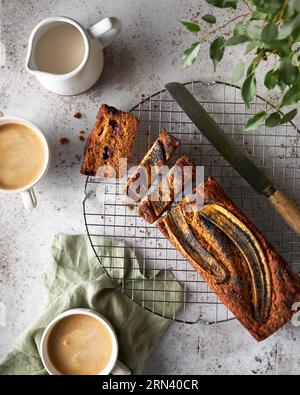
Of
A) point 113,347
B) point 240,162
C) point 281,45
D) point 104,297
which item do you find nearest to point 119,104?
point 240,162

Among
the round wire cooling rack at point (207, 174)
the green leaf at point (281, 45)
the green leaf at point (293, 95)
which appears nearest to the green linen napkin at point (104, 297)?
the round wire cooling rack at point (207, 174)

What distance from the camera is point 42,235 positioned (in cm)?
231

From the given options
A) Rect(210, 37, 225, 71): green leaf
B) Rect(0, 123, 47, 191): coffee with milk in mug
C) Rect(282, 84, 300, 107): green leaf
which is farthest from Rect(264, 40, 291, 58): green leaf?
Rect(0, 123, 47, 191): coffee with milk in mug

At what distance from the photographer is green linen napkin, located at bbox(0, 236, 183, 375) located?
220cm

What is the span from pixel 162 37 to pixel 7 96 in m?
0.68

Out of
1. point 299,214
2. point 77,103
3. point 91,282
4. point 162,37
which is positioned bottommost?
point 91,282

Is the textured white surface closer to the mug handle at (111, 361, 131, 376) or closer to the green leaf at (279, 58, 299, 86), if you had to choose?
the mug handle at (111, 361, 131, 376)

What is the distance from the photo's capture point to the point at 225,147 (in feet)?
6.72

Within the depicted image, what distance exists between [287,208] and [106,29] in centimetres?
92

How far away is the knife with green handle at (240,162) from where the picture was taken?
80.0 inches

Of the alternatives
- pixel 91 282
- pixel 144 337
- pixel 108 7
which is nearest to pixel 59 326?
pixel 91 282

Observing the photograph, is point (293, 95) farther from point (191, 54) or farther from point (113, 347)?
point (113, 347)

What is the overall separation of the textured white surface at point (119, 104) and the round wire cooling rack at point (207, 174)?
8 centimetres

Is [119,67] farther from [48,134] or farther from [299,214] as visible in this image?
[299,214]
